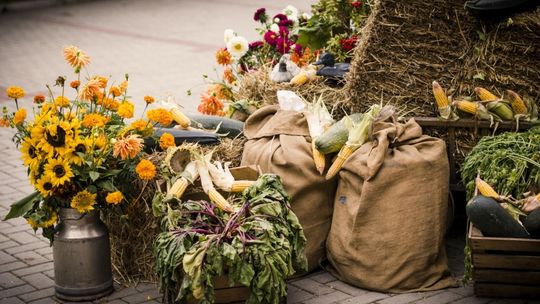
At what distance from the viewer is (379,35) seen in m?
5.66

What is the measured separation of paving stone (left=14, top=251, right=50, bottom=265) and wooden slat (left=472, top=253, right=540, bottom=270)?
2712 millimetres

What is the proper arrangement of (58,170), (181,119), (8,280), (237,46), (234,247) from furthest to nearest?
(237,46) → (181,119) → (8,280) → (58,170) → (234,247)

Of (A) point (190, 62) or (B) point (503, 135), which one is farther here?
(A) point (190, 62)

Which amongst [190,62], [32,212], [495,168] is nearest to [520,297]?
[495,168]

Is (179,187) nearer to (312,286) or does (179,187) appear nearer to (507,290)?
(312,286)

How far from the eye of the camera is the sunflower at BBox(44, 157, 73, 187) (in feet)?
15.0

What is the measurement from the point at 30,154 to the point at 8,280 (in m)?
1.00

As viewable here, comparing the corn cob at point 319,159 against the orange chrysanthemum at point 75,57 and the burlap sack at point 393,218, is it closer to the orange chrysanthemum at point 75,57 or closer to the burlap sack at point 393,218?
the burlap sack at point 393,218

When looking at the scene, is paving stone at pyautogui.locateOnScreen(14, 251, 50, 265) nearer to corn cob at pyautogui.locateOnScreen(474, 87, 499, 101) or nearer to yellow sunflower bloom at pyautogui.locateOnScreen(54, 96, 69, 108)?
yellow sunflower bloom at pyautogui.locateOnScreen(54, 96, 69, 108)

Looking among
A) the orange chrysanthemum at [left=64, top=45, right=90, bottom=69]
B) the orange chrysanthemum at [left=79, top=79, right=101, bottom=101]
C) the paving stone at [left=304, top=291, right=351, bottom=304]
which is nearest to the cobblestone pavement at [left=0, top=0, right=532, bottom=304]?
the paving stone at [left=304, top=291, right=351, bottom=304]

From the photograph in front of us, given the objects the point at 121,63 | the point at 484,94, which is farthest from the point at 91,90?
the point at 121,63

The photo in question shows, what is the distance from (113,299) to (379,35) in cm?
236

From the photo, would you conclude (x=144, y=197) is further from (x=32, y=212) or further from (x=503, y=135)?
(x=503, y=135)

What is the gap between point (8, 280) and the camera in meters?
5.25
